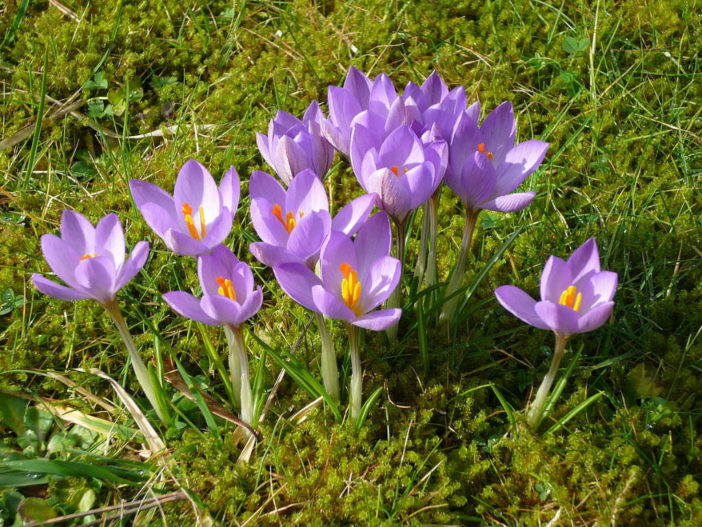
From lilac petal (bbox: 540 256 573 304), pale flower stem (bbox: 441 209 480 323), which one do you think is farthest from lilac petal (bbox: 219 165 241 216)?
lilac petal (bbox: 540 256 573 304)

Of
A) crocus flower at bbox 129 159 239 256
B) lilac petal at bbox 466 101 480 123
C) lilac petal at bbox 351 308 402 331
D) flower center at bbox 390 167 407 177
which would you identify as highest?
lilac petal at bbox 466 101 480 123

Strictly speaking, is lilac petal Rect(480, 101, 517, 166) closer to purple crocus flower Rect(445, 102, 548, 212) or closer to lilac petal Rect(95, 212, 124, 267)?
purple crocus flower Rect(445, 102, 548, 212)

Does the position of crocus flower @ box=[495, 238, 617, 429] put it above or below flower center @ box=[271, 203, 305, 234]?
below

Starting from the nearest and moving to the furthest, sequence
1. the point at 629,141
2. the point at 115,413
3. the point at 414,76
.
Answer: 1. the point at 115,413
2. the point at 629,141
3. the point at 414,76

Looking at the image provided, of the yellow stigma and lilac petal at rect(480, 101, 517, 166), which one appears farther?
lilac petal at rect(480, 101, 517, 166)

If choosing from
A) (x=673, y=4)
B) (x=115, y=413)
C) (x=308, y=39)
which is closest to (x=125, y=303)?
(x=115, y=413)

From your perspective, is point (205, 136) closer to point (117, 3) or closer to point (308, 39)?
point (308, 39)

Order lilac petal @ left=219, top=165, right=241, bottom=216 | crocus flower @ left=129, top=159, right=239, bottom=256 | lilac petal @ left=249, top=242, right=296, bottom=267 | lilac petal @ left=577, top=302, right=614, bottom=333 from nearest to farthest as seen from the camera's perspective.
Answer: lilac petal @ left=577, top=302, right=614, bottom=333 < lilac petal @ left=249, top=242, right=296, bottom=267 < crocus flower @ left=129, top=159, right=239, bottom=256 < lilac petal @ left=219, top=165, right=241, bottom=216
